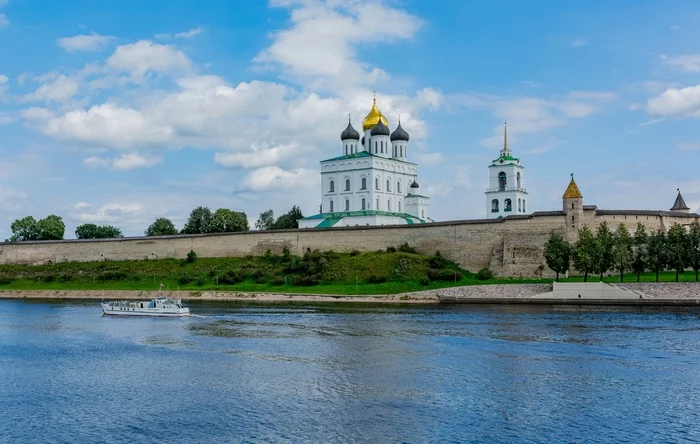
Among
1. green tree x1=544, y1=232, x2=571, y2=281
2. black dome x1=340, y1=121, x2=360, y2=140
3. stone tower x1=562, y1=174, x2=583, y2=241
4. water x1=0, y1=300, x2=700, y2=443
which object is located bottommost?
water x1=0, y1=300, x2=700, y2=443

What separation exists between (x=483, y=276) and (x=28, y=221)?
131ft

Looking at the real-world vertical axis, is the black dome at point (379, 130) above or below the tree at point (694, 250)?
above

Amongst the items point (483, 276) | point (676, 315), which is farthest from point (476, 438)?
point (483, 276)

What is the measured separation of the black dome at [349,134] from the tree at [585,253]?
2579 cm

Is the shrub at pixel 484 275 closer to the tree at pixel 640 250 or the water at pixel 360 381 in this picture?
the tree at pixel 640 250

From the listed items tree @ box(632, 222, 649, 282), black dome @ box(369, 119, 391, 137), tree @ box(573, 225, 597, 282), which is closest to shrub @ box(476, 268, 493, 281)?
tree @ box(573, 225, 597, 282)

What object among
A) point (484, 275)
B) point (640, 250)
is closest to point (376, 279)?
point (484, 275)

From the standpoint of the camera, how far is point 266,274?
43.5m

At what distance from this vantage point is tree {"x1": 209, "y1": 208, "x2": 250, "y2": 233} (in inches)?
2427

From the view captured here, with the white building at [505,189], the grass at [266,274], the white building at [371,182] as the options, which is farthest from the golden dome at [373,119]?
the grass at [266,274]

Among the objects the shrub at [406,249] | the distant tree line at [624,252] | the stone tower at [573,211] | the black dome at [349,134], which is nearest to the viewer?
the distant tree line at [624,252]

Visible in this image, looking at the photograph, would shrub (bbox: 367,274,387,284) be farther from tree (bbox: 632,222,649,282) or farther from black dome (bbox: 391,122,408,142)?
black dome (bbox: 391,122,408,142)

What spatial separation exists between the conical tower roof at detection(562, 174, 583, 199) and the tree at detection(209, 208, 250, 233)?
3016 centimetres

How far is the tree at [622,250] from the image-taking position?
114ft
